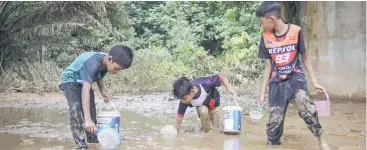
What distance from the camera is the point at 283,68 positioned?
427 centimetres

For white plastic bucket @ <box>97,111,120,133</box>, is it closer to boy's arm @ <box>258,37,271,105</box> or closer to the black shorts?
boy's arm @ <box>258,37,271,105</box>

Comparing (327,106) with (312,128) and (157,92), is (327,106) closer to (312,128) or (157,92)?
(312,128)

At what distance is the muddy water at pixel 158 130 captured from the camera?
457 centimetres

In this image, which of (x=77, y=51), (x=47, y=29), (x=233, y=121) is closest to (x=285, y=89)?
(x=233, y=121)

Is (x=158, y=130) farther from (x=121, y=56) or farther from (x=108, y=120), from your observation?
(x=121, y=56)

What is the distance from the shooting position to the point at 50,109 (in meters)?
7.77

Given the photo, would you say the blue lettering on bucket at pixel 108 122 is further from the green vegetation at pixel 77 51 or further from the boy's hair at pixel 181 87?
the green vegetation at pixel 77 51

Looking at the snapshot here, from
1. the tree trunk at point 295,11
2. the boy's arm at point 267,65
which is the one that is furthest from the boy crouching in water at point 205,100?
the tree trunk at point 295,11

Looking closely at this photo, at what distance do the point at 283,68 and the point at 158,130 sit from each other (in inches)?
74.8

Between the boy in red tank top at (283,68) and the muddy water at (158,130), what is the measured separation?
0.35m

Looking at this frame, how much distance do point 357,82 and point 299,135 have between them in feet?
12.4

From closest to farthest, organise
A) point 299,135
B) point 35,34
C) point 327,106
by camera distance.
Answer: point 327,106, point 299,135, point 35,34

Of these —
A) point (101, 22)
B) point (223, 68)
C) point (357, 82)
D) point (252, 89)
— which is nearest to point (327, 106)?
point (357, 82)

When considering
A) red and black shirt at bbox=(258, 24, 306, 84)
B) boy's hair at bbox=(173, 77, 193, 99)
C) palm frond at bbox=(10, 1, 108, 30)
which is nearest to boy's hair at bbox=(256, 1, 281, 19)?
red and black shirt at bbox=(258, 24, 306, 84)
